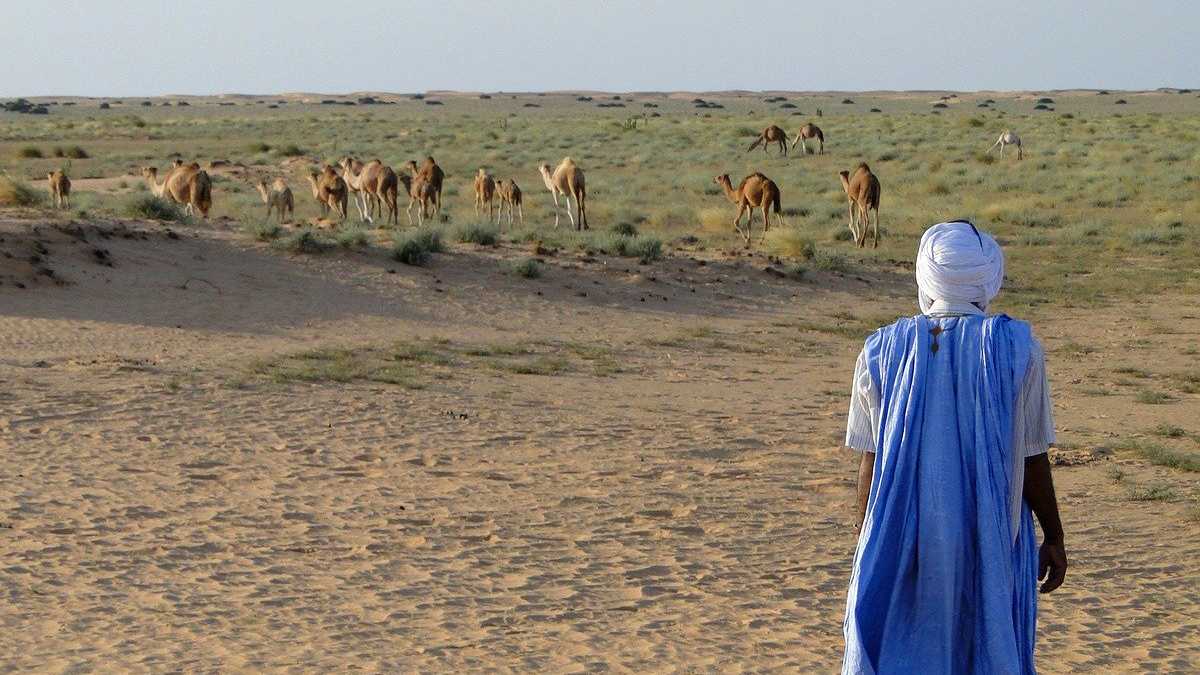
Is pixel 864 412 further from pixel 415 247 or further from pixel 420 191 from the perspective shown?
pixel 420 191

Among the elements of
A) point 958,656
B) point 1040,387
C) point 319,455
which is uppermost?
point 1040,387

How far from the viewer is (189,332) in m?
14.2

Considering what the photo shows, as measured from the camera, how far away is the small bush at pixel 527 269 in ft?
58.5

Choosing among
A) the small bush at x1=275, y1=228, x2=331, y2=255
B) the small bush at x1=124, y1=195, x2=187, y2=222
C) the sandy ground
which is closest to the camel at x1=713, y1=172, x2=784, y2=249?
the sandy ground

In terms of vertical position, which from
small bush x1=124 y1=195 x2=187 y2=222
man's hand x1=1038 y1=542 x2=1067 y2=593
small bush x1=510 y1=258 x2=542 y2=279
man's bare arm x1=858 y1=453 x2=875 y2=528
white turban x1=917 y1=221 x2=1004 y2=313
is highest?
white turban x1=917 y1=221 x2=1004 y2=313

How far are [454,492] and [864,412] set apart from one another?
201 inches

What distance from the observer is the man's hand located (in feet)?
13.2

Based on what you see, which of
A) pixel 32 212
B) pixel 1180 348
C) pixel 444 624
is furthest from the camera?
pixel 32 212

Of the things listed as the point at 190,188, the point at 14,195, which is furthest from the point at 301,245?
the point at 190,188

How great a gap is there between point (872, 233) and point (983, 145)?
20754 millimetres

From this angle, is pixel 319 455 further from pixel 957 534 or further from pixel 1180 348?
pixel 1180 348

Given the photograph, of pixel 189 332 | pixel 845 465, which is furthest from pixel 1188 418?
pixel 189 332

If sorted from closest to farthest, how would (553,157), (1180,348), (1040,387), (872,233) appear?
(1040,387) < (1180,348) < (872,233) < (553,157)

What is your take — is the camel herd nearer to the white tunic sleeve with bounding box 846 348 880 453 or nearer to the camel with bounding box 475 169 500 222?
the camel with bounding box 475 169 500 222
